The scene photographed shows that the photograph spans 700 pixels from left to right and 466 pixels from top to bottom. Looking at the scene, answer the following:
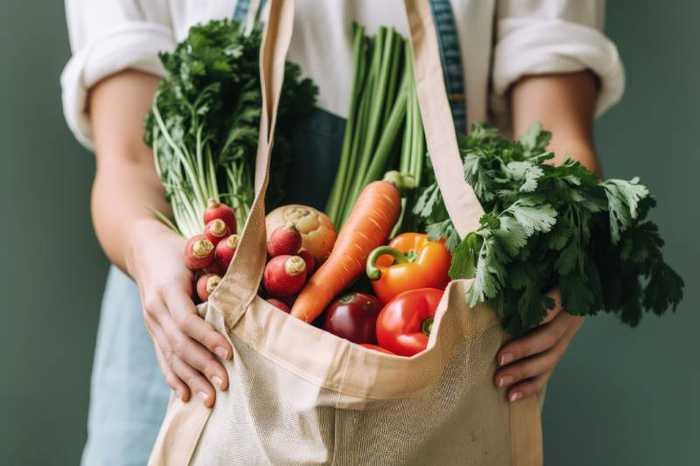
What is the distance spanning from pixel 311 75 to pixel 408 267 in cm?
42

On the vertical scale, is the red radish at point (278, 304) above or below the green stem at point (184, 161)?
below

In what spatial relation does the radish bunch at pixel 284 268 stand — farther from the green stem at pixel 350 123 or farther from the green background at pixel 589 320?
the green background at pixel 589 320

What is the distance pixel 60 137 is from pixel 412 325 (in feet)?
3.04

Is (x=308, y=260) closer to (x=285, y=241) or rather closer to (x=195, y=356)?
(x=285, y=241)

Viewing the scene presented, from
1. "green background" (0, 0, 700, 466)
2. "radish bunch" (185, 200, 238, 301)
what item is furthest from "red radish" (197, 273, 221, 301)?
"green background" (0, 0, 700, 466)

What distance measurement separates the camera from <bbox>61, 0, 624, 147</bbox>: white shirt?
3.38 ft

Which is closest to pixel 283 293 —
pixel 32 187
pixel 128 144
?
pixel 128 144

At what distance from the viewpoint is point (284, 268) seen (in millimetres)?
707

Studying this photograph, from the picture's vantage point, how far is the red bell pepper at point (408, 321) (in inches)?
26.7

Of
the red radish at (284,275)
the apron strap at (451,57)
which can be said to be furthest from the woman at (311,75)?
the red radish at (284,275)

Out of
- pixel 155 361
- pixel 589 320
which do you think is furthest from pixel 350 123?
pixel 589 320

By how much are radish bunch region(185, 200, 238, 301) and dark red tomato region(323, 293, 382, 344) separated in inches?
4.7

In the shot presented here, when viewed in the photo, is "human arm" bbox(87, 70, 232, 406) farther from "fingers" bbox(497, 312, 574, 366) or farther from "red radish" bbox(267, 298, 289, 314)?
"fingers" bbox(497, 312, 574, 366)

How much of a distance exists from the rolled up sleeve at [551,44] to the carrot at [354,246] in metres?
0.33
